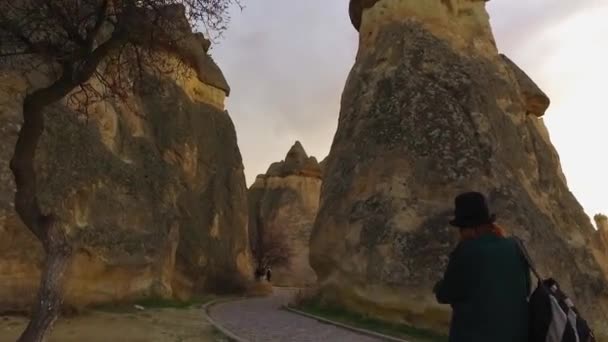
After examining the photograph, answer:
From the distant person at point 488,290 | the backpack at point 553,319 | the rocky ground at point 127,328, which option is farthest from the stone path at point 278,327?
the backpack at point 553,319

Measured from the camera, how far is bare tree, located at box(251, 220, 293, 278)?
136 feet

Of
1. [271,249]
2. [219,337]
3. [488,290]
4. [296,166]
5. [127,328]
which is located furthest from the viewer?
[296,166]

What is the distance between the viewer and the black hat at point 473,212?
330 centimetres

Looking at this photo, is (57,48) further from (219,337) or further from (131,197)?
(131,197)

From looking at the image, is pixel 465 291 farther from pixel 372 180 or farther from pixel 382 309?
pixel 372 180

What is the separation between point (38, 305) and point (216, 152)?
70.7 feet

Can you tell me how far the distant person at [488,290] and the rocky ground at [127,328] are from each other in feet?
24.6

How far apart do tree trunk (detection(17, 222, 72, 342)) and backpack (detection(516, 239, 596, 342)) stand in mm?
5224

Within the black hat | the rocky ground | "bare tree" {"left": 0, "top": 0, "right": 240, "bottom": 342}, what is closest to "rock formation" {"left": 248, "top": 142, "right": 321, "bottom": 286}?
the rocky ground

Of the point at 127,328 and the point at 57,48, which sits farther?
the point at 127,328

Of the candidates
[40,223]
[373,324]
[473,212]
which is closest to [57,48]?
[40,223]

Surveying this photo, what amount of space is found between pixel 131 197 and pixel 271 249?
85.6 feet

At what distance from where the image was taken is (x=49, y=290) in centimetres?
620

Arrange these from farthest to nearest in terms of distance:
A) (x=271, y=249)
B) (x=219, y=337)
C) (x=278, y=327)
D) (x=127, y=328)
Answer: (x=271, y=249)
(x=278, y=327)
(x=127, y=328)
(x=219, y=337)
